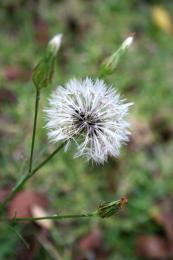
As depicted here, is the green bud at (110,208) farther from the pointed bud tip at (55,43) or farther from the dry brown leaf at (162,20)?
the dry brown leaf at (162,20)

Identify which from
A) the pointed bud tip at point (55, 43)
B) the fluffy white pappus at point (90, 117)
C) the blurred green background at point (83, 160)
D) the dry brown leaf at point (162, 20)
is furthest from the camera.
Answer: the dry brown leaf at point (162, 20)

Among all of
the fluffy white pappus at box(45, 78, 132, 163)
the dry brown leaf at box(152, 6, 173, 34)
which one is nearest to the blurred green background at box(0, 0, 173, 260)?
the dry brown leaf at box(152, 6, 173, 34)

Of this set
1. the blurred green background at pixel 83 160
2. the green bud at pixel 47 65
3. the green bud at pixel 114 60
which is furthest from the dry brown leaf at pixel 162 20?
the green bud at pixel 47 65

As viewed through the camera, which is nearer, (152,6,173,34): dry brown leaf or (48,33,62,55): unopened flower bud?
(48,33,62,55): unopened flower bud

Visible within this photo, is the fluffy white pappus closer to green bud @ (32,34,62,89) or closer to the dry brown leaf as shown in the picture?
green bud @ (32,34,62,89)

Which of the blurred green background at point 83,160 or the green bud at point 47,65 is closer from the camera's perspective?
the green bud at point 47,65

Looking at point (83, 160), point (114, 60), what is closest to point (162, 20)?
point (83, 160)
